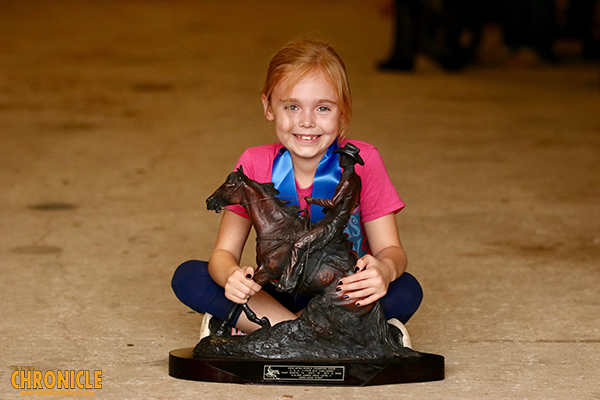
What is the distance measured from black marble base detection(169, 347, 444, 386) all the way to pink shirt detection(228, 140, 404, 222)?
0.47 meters

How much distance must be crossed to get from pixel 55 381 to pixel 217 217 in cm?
190

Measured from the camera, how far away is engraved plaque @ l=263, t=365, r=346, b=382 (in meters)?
2.19

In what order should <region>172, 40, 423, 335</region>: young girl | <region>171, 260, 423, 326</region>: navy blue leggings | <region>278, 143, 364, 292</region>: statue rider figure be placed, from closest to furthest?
<region>278, 143, 364, 292</region>: statue rider figure
<region>172, 40, 423, 335</region>: young girl
<region>171, 260, 423, 326</region>: navy blue leggings

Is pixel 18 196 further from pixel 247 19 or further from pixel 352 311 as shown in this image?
pixel 247 19

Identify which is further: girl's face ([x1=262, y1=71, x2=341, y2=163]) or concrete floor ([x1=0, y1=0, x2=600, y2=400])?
concrete floor ([x1=0, y1=0, x2=600, y2=400])

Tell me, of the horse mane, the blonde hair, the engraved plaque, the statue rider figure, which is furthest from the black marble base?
the blonde hair

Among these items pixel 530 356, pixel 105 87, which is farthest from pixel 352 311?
pixel 105 87

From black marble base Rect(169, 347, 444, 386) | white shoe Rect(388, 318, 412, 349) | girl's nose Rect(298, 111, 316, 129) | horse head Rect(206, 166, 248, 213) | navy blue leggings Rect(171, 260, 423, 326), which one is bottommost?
Result: black marble base Rect(169, 347, 444, 386)

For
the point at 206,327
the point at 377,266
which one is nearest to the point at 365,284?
the point at 377,266

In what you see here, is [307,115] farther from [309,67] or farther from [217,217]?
[217,217]

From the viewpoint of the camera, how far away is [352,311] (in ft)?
7.27

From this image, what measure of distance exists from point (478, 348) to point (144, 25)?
9.74m

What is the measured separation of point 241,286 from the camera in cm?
223

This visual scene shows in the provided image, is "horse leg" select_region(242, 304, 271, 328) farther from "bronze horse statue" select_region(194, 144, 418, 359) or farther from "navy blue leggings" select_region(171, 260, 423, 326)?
"navy blue leggings" select_region(171, 260, 423, 326)
